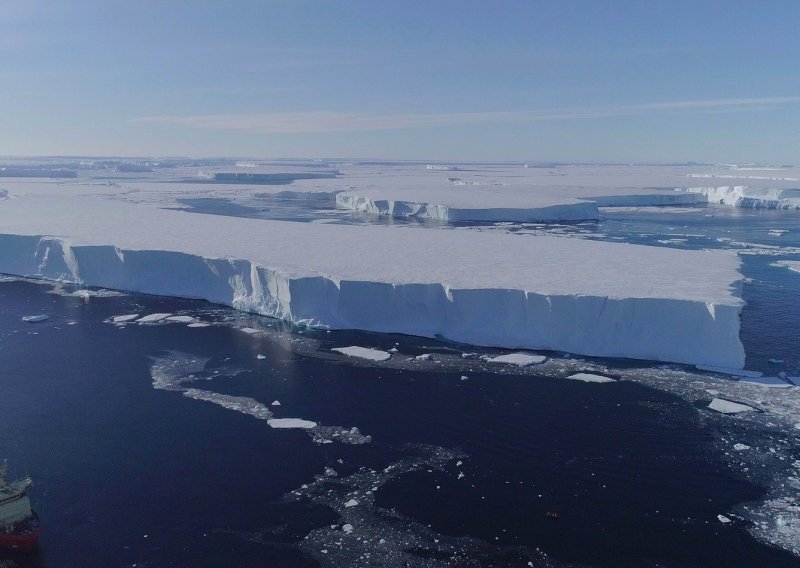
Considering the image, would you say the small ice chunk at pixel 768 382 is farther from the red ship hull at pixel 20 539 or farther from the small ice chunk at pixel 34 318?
the small ice chunk at pixel 34 318

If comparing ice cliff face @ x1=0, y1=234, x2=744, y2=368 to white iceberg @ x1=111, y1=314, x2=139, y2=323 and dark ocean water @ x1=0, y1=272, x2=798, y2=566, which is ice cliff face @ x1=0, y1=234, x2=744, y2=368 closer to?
dark ocean water @ x1=0, y1=272, x2=798, y2=566

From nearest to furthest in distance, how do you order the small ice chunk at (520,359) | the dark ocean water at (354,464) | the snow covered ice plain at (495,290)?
the dark ocean water at (354,464) < the snow covered ice plain at (495,290) < the small ice chunk at (520,359)

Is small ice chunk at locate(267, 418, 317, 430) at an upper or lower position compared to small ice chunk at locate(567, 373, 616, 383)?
lower

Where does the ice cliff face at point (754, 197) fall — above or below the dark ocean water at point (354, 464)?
above

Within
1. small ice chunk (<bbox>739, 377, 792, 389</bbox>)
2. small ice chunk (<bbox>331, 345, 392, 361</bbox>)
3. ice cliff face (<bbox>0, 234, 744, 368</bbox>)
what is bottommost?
small ice chunk (<bbox>331, 345, 392, 361</bbox>)

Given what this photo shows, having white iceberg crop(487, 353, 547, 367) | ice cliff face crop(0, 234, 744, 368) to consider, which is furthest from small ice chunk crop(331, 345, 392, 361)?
white iceberg crop(487, 353, 547, 367)

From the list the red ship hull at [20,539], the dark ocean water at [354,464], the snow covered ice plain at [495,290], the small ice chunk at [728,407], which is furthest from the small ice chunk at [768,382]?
the red ship hull at [20,539]

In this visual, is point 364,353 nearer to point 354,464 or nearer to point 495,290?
point 495,290
